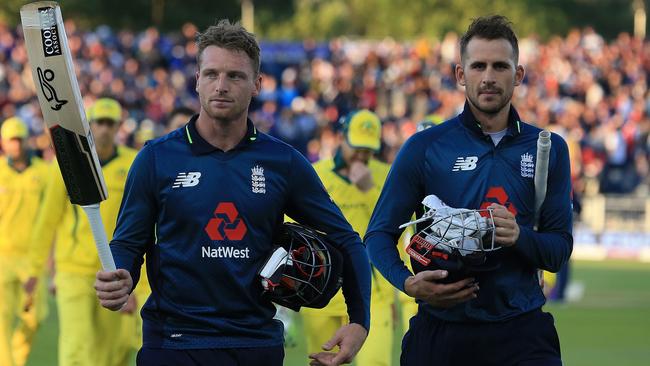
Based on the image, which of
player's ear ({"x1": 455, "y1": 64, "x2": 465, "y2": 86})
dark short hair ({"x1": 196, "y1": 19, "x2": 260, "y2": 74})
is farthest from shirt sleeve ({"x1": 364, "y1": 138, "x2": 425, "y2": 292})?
dark short hair ({"x1": 196, "y1": 19, "x2": 260, "y2": 74})

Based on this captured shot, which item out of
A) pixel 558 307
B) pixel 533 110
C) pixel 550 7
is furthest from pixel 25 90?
pixel 550 7

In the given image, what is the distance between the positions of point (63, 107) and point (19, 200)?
9.82 meters

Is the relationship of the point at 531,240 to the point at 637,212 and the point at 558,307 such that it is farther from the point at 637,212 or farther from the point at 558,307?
the point at 637,212

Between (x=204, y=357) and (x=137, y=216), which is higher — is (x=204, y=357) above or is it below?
below

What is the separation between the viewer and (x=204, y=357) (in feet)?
19.7

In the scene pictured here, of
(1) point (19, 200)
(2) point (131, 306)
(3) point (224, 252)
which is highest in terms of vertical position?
(3) point (224, 252)

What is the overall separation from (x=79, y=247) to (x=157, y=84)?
2877 cm

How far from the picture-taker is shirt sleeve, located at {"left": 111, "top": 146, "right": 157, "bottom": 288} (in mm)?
6059

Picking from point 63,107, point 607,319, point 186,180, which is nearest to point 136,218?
point 186,180

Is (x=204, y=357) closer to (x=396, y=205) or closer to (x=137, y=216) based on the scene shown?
(x=137, y=216)

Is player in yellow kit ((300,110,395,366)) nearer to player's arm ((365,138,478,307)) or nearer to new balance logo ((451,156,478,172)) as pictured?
player's arm ((365,138,478,307))

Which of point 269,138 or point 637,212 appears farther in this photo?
point 637,212

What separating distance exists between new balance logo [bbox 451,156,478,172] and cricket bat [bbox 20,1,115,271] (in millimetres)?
1850

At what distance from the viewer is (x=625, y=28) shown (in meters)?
76.7
